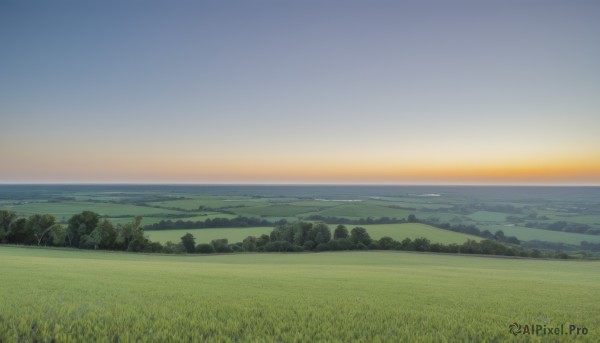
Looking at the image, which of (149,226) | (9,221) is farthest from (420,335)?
(149,226)

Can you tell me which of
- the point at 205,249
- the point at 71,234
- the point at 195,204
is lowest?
the point at 195,204

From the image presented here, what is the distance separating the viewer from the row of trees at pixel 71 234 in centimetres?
5000

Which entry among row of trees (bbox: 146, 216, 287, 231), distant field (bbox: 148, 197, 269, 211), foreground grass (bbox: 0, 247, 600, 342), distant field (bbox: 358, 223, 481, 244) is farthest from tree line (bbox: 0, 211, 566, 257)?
distant field (bbox: 148, 197, 269, 211)

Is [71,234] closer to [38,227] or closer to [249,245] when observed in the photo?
[38,227]

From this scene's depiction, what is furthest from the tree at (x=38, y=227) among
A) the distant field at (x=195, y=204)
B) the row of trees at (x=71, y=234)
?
the distant field at (x=195, y=204)

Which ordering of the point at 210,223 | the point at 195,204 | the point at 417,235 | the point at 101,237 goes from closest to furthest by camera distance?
the point at 101,237, the point at 417,235, the point at 210,223, the point at 195,204

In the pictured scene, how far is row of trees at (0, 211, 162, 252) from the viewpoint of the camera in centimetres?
5000

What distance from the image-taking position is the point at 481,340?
5.84 meters

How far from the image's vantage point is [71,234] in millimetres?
51344

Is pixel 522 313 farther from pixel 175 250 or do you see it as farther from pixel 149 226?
pixel 149 226

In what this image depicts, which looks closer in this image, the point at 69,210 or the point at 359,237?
the point at 359,237

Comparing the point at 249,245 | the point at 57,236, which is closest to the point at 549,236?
the point at 249,245

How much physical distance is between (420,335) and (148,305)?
608 centimetres

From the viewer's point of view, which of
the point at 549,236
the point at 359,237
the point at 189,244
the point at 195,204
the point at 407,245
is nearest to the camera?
the point at 407,245
